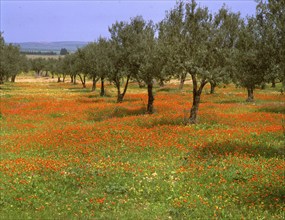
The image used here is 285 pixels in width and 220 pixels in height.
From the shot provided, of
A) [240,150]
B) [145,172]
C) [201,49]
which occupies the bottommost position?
[145,172]

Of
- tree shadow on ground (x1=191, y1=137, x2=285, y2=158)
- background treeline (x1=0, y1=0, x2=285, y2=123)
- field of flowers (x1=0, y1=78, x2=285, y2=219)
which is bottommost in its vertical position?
field of flowers (x1=0, y1=78, x2=285, y2=219)

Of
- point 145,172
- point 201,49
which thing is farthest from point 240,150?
point 201,49

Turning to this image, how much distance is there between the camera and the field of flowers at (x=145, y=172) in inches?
496

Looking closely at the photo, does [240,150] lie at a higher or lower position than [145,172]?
higher

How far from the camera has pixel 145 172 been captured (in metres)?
17.0

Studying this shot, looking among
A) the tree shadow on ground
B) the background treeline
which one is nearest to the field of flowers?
the tree shadow on ground

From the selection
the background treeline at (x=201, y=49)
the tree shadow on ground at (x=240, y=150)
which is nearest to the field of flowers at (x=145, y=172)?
the tree shadow on ground at (x=240, y=150)

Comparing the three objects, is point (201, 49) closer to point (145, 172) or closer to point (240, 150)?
point (240, 150)

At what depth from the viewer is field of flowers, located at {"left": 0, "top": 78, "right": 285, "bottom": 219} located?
12.6m

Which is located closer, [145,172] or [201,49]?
[145,172]

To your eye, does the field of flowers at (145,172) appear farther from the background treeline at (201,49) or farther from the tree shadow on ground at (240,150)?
the background treeline at (201,49)

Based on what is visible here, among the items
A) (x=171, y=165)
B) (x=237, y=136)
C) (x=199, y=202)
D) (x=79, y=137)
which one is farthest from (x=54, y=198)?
(x=237, y=136)

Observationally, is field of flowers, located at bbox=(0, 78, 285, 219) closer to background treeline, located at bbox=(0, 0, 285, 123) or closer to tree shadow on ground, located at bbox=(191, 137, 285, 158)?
tree shadow on ground, located at bbox=(191, 137, 285, 158)

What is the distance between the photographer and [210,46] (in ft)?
95.5
